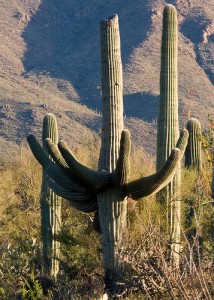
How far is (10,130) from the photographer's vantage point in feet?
183

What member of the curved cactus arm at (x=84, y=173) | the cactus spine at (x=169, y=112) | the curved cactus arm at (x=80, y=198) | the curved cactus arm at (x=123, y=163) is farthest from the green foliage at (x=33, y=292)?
the cactus spine at (x=169, y=112)

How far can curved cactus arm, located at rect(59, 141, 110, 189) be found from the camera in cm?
1204

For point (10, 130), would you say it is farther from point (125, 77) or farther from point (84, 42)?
point (84, 42)

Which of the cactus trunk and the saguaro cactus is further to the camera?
the saguaro cactus

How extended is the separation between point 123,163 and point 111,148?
0.81 m

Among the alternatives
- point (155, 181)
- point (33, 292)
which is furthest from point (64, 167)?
point (33, 292)

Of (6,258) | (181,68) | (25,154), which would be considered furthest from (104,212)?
(181,68)

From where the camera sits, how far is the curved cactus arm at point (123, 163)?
1159 centimetres

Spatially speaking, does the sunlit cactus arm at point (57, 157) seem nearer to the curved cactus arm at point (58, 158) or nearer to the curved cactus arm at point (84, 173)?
the curved cactus arm at point (58, 158)

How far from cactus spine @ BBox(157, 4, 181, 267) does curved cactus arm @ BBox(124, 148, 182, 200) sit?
82.8 inches

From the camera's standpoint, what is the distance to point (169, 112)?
14.8m

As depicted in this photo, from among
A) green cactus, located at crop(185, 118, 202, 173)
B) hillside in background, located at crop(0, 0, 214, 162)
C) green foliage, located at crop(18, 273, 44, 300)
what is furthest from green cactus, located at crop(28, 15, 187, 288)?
hillside in background, located at crop(0, 0, 214, 162)

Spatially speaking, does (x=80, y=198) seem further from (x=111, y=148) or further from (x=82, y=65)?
(x=82, y=65)

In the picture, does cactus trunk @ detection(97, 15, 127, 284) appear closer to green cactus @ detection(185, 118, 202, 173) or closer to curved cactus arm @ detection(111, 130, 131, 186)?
curved cactus arm @ detection(111, 130, 131, 186)
